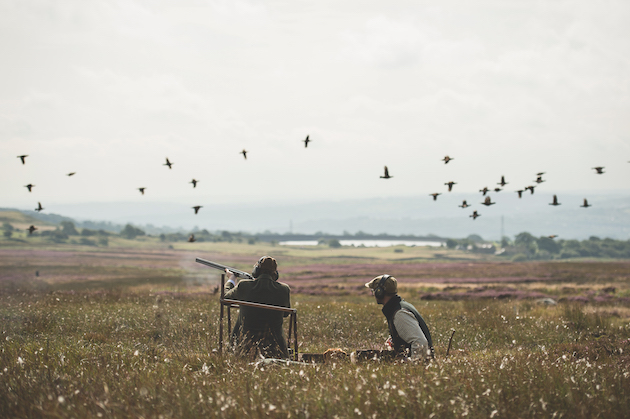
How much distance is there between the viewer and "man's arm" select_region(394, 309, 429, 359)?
6.86m

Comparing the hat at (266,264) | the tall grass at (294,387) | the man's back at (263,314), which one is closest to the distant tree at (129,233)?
the tall grass at (294,387)

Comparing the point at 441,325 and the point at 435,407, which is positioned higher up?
the point at 435,407

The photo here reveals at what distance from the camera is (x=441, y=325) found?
45.3 feet

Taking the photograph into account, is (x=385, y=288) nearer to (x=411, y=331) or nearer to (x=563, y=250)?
(x=411, y=331)

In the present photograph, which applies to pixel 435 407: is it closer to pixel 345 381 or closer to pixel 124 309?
pixel 345 381

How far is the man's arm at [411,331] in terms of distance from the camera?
6.86 m

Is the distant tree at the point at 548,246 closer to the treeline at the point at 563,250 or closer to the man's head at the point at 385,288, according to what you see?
the treeline at the point at 563,250

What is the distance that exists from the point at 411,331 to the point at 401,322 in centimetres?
20

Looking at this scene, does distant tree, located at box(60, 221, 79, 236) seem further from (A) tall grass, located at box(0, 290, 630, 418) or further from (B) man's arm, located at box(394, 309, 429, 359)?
(B) man's arm, located at box(394, 309, 429, 359)

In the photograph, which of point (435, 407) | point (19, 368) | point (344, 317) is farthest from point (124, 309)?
point (435, 407)

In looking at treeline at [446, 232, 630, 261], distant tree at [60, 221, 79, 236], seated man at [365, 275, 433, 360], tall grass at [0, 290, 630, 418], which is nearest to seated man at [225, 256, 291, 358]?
tall grass at [0, 290, 630, 418]

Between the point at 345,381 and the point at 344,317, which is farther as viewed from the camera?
the point at 344,317

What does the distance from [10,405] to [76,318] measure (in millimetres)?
8212

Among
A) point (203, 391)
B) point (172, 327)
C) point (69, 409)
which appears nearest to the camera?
point (69, 409)
